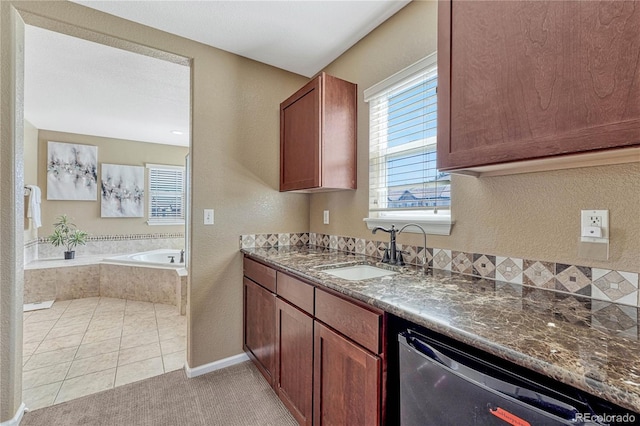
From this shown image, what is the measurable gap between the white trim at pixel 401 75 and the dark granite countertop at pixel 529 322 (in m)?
1.16

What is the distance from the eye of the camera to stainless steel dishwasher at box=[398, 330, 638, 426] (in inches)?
23.4

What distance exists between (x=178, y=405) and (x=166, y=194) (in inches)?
170

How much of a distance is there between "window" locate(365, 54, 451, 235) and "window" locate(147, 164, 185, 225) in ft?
14.9

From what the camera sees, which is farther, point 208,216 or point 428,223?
point 208,216

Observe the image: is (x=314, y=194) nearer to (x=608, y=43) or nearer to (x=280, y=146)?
(x=280, y=146)

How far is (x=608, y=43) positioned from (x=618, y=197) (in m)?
0.53

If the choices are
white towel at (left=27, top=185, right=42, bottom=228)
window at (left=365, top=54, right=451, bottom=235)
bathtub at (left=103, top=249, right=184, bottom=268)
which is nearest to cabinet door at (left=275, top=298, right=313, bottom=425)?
window at (left=365, top=54, right=451, bottom=235)

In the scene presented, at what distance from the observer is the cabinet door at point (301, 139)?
1983 millimetres

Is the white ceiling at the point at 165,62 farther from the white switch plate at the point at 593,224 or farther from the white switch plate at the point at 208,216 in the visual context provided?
the white switch plate at the point at 593,224

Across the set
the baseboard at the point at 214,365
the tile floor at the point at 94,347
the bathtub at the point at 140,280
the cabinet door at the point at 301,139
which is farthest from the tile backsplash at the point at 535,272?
the bathtub at the point at 140,280

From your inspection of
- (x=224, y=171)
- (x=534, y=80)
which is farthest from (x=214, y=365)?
(x=534, y=80)

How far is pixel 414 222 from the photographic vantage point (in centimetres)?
166

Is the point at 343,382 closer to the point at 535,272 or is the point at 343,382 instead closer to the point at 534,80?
the point at 535,272

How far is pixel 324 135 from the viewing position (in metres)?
1.97
